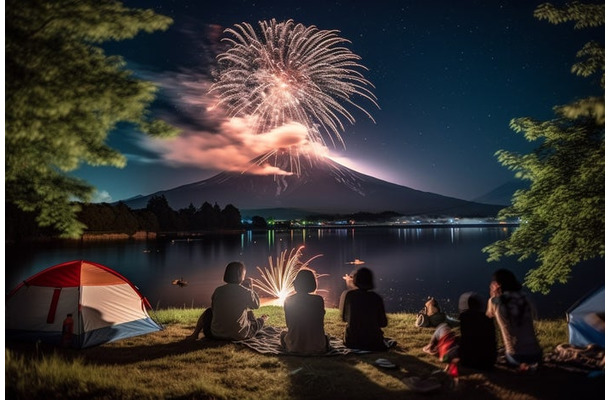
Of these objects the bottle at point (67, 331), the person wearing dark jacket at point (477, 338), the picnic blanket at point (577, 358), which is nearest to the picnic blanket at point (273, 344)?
the person wearing dark jacket at point (477, 338)

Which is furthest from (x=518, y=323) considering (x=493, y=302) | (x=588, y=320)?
(x=588, y=320)

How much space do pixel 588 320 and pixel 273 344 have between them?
13.9 ft

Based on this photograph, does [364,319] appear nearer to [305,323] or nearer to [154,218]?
[305,323]

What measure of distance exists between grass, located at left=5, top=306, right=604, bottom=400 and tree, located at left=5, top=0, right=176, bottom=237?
6.25 feet

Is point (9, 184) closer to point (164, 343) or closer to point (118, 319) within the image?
point (118, 319)

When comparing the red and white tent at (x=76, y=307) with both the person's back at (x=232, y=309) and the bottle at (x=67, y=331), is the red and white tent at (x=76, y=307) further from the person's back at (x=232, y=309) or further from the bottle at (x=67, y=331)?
the person's back at (x=232, y=309)

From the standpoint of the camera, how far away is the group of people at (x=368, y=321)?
485 centimetres

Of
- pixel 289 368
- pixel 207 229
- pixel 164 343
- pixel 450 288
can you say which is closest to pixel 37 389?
pixel 164 343

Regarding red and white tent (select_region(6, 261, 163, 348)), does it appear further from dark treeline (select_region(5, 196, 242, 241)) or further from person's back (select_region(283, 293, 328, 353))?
dark treeline (select_region(5, 196, 242, 241))

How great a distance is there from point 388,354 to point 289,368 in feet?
4.53

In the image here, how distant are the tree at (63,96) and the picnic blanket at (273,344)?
116 inches

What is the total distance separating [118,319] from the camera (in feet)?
22.5

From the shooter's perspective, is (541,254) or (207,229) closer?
(541,254)

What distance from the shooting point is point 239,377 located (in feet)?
15.9
